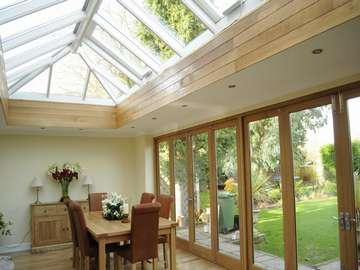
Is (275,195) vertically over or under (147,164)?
under

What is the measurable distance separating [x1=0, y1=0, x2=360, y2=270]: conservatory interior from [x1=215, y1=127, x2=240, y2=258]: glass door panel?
26 millimetres

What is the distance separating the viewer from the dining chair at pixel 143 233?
380 centimetres

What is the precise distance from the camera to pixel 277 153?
13.2 ft

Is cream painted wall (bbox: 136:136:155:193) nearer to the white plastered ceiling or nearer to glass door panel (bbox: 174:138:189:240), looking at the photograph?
glass door panel (bbox: 174:138:189:240)

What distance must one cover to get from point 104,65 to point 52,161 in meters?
2.73

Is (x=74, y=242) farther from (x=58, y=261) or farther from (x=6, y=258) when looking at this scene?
(x=6, y=258)

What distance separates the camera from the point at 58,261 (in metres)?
5.41

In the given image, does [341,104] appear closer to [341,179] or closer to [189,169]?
[341,179]

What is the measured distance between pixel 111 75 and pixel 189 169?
7.06 ft

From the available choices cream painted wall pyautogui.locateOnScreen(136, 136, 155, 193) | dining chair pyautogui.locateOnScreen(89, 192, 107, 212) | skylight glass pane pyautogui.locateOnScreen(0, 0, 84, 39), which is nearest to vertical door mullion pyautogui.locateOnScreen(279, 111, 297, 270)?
skylight glass pane pyautogui.locateOnScreen(0, 0, 84, 39)

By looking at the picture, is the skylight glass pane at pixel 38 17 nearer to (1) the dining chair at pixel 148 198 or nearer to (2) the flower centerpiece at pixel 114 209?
(2) the flower centerpiece at pixel 114 209

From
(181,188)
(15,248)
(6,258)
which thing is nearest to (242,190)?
(181,188)

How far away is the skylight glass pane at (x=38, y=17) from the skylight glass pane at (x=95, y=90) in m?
2.10

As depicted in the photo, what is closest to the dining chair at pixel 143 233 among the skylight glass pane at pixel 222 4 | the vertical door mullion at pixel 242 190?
the vertical door mullion at pixel 242 190
